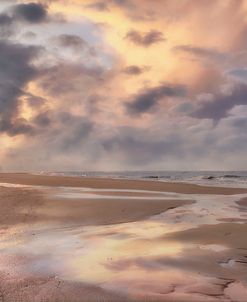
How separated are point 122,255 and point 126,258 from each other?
0.36 meters

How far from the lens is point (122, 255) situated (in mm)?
10484

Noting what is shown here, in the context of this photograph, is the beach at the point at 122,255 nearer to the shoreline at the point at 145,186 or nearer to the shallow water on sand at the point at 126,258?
the shallow water on sand at the point at 126,258

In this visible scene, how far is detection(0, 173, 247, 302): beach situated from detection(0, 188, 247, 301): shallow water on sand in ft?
0.06

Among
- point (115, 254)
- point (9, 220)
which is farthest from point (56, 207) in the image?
point (115, 254)

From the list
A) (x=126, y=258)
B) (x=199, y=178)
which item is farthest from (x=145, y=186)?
(x=199, y=178)

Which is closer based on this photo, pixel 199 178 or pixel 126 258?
pixel 126 258

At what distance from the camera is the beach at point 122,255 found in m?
7.51

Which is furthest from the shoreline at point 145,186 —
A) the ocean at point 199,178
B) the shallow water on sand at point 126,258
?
the shallow water on sand at point 126,258

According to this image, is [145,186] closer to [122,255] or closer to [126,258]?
[122,255]

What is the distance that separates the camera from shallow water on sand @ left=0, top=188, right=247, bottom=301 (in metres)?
7.98

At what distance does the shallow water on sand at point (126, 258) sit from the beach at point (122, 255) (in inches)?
0.7

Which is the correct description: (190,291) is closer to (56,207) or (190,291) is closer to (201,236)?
(201,236)

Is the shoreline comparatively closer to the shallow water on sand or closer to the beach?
the beach

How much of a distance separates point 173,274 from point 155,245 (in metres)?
3.03
